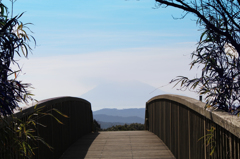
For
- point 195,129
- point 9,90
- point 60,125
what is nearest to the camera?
point 9,90

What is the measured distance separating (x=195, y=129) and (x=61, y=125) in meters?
2.89

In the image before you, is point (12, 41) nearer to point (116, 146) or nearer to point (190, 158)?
point (190, 158)

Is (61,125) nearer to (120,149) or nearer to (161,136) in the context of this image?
(120,149)

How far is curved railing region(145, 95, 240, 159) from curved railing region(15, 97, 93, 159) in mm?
1843

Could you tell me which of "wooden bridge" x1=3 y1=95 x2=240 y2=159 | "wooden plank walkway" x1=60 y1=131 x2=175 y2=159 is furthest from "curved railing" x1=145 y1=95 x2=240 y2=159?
"wooden plank walkway" x1=60 y1=131 x2=175 y2=159

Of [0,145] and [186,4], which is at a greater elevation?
[186,4]

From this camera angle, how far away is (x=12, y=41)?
110 inches

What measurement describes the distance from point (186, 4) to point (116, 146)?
12.0ft

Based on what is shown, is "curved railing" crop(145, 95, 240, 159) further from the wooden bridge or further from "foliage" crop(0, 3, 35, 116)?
"foliage" crop(0, 3, 35, 116)

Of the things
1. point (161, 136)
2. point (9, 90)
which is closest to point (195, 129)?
point (9, 90)

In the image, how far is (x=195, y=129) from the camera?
373cm

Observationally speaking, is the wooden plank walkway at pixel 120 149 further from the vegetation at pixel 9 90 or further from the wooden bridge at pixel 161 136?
the vegetation at pixel 9 90

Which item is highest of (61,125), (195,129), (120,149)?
(195,129)

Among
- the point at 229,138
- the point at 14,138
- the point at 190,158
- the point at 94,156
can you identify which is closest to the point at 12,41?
the point at 14,138
